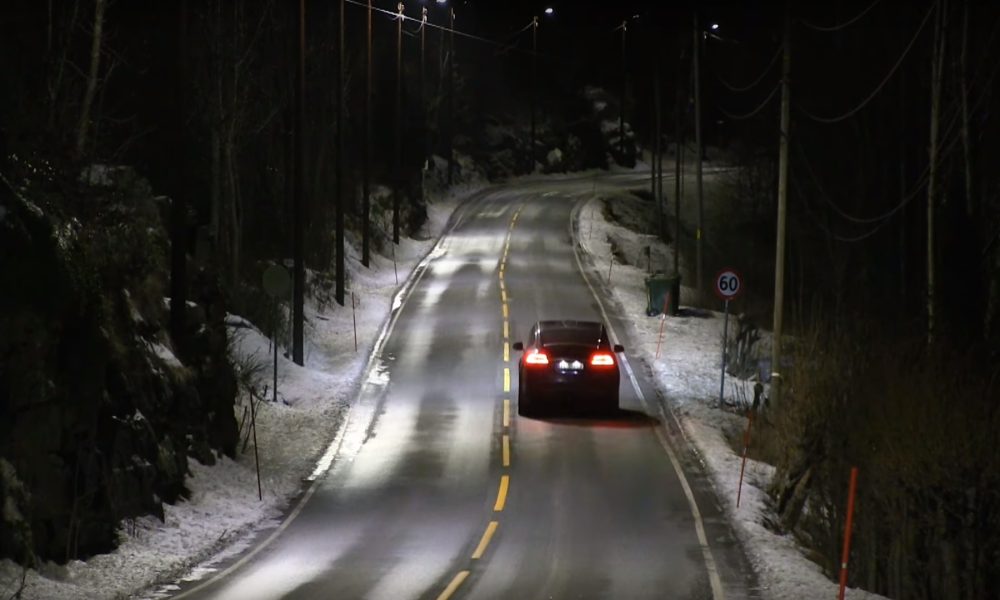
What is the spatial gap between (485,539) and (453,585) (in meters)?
2.56

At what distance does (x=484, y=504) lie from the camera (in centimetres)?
1955

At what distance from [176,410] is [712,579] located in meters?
8.67

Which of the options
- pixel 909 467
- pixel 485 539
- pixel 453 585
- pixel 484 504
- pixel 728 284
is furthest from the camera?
pixel 728 284

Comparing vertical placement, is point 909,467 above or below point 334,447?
above

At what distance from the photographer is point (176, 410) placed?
63.5 ft

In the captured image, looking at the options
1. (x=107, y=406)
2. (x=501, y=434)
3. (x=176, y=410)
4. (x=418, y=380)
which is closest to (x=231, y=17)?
(x=418, y=380)

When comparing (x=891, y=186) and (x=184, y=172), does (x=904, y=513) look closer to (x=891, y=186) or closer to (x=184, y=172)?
(x=184, y=172)

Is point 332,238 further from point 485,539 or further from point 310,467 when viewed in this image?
point 485,539

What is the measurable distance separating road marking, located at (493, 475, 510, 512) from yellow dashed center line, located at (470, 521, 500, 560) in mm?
961

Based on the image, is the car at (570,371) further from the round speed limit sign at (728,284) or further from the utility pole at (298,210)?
the utility pole at (298,210)

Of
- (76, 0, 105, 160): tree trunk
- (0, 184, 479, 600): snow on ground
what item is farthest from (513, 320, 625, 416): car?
(76, 0, 105, 160): tree trunk

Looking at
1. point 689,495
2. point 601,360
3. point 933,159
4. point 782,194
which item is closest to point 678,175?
point 782,194

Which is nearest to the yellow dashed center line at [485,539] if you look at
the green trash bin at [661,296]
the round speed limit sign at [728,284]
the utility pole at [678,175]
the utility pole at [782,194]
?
the utility pole at [782,194]

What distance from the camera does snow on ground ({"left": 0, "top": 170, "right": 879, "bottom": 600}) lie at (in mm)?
14742
